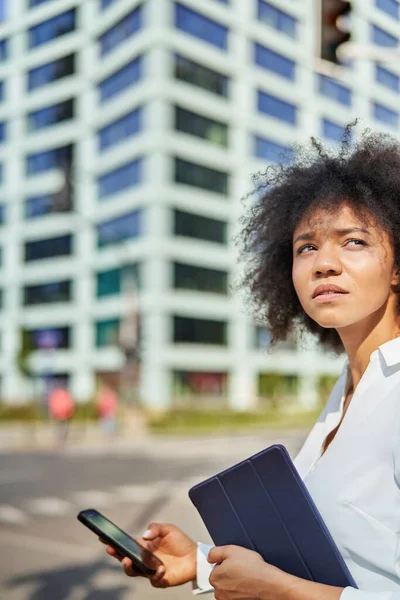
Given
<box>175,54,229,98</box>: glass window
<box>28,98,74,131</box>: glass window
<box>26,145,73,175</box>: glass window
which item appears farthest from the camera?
<box>26,145,73,175</box>: glass window

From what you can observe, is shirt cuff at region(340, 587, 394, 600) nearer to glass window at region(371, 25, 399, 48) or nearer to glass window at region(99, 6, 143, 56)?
glass window at region(371, 25, 399, 48)

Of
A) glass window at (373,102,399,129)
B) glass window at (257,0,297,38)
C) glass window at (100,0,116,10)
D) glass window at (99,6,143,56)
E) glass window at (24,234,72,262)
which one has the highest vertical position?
glass window at (100,0,116,10)

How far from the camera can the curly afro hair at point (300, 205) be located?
1686 mm

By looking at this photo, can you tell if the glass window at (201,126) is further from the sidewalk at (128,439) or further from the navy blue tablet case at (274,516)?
the navy blue tablet case at (274,516)

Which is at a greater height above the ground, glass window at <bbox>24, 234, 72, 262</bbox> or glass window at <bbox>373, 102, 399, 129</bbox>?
glass window at <bbox>24, 234, 72, 262</bbox>

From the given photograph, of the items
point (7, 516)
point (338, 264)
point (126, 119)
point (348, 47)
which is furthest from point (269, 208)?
point (126, 119)

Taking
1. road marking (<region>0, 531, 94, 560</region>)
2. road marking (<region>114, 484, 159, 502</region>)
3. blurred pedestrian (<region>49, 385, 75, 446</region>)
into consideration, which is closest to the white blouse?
road marking (<region>0, 531, 94, 560</region>)

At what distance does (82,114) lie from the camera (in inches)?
1761

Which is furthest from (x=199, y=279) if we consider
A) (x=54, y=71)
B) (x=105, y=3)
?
(x=105, y=3)

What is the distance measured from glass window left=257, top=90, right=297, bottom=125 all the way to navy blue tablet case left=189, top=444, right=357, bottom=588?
45.6 metres

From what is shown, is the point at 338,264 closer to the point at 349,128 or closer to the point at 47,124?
the point at 349,128

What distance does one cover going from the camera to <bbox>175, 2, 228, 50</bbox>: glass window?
135ft

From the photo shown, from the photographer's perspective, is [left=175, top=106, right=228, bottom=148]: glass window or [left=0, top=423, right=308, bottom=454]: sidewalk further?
[left=175, top=106, right=228, bottom=148]: glass window

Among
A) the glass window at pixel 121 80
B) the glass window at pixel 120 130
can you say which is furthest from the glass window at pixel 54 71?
the glass window at pixel 120 130
